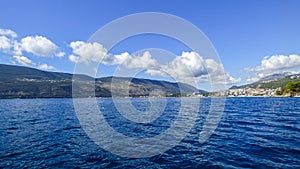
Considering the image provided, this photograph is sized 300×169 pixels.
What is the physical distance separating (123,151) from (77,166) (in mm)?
4465

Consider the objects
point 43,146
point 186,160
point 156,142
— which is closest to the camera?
point 186,160

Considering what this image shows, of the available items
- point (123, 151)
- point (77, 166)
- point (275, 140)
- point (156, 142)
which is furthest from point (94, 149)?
point (275, 140)

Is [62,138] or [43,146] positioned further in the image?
[62,138]

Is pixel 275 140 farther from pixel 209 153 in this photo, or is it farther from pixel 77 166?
pixel 77 166

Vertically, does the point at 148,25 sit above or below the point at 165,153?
above

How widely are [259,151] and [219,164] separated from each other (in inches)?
215

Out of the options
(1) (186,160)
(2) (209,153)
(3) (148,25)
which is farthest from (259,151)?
(3) (148,25)

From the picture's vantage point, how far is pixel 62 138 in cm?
2284

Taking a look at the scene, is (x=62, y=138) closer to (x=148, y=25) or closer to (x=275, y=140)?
(x=148, y=25)

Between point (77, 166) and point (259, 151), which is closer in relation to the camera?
point (77, 166)

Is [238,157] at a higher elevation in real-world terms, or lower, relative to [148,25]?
lower

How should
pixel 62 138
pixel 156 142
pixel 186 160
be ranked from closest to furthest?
1. pixel 186 160
2. pixel 156 142
3. pixel 62 138

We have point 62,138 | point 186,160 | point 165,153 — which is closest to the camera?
point 186,160

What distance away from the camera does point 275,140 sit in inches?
830
